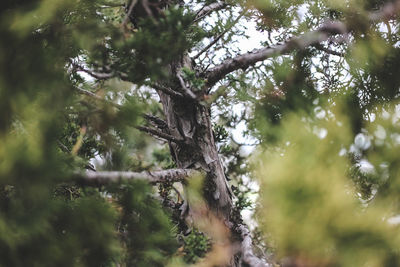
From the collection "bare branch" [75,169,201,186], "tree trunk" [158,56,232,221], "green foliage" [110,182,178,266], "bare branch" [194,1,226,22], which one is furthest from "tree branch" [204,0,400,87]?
"green foliage" [110,182,178,266]

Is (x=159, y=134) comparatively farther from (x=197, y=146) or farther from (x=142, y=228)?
(x=142, y=228)

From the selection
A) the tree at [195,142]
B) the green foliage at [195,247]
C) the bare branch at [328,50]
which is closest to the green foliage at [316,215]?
the tree at [195,142]

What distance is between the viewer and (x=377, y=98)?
1752 millimetres

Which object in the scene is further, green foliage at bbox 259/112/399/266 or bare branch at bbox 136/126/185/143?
A: bare branch at bbox 136/126/185/143

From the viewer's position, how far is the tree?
3.79 feet

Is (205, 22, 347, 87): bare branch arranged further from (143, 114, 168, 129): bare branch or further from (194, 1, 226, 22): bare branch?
(143, 114, 168, 129): bare branch

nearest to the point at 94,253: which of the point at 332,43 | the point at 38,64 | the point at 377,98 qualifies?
the point at 38,64

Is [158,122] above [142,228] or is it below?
above

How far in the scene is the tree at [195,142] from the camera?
116 centimetres

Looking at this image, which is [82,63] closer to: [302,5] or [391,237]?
[302,5]

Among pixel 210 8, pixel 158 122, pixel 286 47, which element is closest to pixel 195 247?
pixel 158 122

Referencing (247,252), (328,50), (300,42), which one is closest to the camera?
(247,252)

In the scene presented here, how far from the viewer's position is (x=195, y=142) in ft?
7.72

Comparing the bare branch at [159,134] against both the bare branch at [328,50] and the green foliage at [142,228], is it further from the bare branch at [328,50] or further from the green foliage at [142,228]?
the bare branch at [328,50]
